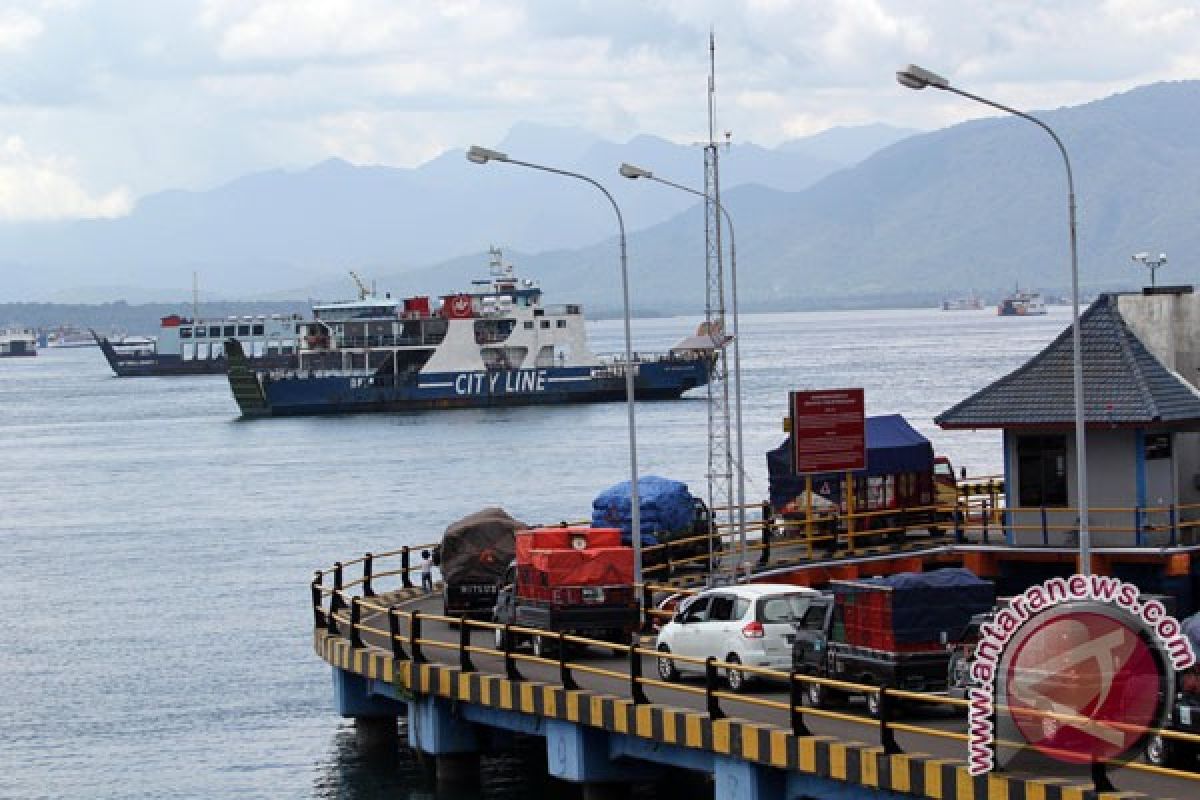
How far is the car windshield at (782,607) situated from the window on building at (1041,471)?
10.4 m

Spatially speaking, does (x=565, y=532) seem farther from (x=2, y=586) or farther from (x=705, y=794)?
(x=2, y=586)

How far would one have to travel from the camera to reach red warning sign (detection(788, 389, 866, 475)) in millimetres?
41312

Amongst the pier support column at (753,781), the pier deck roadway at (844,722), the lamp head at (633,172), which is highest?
the lamp head at (633,172)

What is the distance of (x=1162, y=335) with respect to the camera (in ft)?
134

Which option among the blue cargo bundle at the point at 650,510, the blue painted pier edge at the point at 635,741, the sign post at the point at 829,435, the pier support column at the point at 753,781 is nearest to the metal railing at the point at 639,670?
the blue painted pier edge at the point at 635,741

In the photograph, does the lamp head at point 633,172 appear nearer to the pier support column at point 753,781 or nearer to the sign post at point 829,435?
the sign post at point 829,435

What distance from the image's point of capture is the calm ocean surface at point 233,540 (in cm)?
3956

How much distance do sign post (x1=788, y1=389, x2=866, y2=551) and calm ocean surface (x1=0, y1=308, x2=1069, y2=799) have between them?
8.85 m

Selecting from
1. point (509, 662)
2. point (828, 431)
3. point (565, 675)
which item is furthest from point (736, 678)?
point (828, 431)

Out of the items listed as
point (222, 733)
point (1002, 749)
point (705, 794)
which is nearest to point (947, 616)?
point (1002, 749)

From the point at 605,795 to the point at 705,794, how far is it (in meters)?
2.54

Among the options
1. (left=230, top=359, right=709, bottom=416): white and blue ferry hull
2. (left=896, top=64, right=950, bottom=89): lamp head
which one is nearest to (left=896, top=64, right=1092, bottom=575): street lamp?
(left=896, top=64, right=950, bottom=89): lamp head

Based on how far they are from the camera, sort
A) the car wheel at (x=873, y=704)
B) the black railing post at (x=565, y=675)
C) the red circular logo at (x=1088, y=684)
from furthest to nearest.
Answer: the black railing post at (x=565, y=675)
the car wheel at (x=873, y=704)
the red circular logo at (x=1088, y=684)

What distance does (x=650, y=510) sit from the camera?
1741 inches
